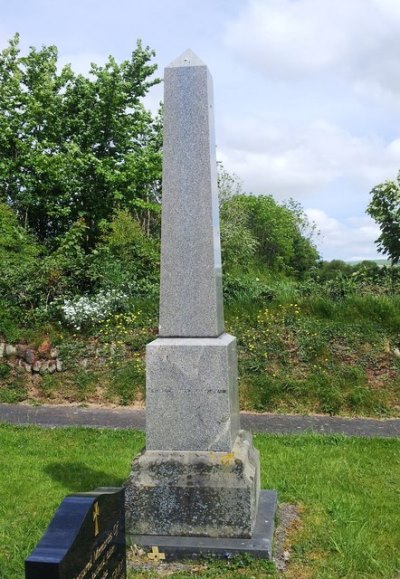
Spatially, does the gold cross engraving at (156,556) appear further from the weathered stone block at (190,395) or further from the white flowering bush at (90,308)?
the white flowering bush at (90,308)

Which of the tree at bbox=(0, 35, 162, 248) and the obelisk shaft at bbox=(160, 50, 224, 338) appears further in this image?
the tree at bbox=(0, 35, 162, 248)

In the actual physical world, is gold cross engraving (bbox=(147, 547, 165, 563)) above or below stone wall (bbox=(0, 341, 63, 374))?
below

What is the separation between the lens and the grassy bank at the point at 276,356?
31.4 feet

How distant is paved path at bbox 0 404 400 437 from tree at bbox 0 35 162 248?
1094 centimetres

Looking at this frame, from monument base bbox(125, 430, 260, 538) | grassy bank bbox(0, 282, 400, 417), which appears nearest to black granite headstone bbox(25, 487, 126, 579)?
monument base bbox(125, 430, 260, 538)

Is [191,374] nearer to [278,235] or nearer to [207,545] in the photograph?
[207,545]

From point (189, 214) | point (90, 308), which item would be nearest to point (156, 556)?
point (189, 214)

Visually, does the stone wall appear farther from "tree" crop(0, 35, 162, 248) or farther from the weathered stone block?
"tree" crop(0, 35, 162, 248)

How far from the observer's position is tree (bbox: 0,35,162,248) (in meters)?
19.9

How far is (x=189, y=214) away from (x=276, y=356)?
608 centimetres

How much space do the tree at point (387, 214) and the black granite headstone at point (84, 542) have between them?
17144 mm

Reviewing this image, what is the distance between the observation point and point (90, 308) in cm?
1136

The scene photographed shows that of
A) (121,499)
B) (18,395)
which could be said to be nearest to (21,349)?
(18,395)

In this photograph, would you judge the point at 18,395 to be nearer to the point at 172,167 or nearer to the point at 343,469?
the point at 343,469
